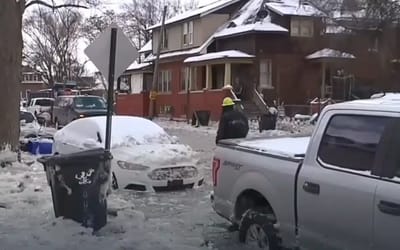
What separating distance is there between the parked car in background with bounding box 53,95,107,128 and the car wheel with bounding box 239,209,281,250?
24948 millimetres

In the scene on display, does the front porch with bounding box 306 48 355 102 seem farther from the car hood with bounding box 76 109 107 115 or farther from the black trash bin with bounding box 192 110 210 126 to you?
the car hood with bounding box 76 109 107 115

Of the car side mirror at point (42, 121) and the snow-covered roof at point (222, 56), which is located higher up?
the snow-covered roof at point (222, 56)

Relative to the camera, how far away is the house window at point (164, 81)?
5374 centimetres

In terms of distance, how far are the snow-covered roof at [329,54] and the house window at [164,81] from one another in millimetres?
13168

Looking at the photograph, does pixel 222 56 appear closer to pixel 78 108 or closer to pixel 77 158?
pixel 78 108

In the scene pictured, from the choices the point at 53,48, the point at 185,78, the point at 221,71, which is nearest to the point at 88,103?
the point at 221,71

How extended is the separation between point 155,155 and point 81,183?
4481 mm

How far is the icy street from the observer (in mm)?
8172

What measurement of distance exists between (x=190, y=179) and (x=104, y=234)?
4.52 m

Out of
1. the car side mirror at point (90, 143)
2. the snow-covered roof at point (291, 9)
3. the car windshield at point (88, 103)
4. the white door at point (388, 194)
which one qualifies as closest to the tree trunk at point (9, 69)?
the car side mirror at point (90, 143)

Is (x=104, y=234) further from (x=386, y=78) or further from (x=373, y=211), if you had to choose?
(x=386, y=78)

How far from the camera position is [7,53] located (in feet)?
56.4

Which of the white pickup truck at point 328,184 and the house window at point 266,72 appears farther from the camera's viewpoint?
the house window at point 266,72

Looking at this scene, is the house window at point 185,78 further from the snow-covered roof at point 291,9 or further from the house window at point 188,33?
the snow-covered roof at point 291,9
